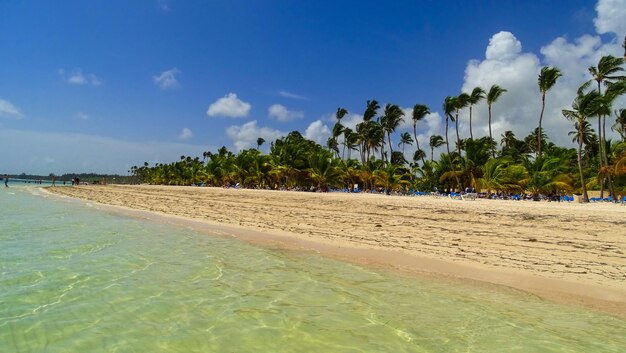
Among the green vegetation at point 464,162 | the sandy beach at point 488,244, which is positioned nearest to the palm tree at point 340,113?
the green vegetation at point 464,162

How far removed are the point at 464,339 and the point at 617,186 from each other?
35.2 metres

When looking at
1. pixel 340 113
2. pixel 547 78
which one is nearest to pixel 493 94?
pixel 547 78

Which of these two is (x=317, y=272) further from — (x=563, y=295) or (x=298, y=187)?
(x=298, y=187)

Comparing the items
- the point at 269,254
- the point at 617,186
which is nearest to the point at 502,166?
the point at 617,186

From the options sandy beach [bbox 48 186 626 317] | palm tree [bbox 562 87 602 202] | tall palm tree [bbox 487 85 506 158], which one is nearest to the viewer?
sandy beach [bbox 48 186 626 317]

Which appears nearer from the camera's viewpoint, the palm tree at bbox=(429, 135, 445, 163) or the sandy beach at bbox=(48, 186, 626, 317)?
the sandy beach at bbox=(48, 186, 626, 317)

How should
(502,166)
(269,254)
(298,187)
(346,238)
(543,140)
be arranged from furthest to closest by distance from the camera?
(543,140) < (298,187) < (502,166) < (346,238) < (269,254)

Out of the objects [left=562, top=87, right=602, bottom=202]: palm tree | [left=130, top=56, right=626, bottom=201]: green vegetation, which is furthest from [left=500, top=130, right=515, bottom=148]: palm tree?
[left=562, top=87, right=602, bottom=202]: palm tree

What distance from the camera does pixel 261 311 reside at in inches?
205

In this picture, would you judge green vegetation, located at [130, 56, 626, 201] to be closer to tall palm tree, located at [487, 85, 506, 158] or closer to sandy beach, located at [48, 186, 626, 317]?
tall palm tree, located at [487, 85, 506, 158]

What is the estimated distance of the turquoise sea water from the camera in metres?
4.19

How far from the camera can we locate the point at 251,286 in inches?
254

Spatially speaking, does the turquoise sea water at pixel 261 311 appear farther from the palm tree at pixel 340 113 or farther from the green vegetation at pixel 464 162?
the palm tree at pixel 340 113

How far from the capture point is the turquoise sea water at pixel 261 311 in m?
4.19
